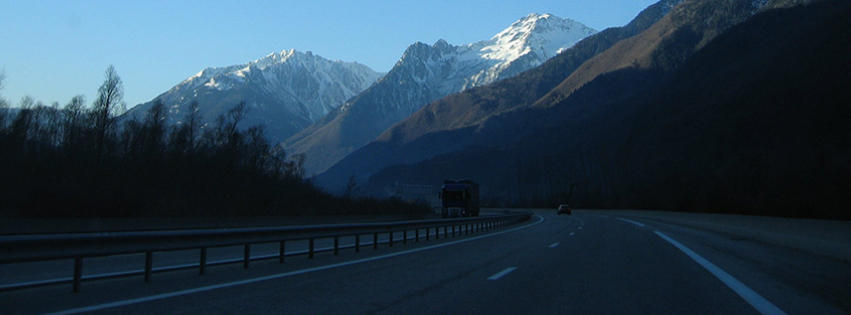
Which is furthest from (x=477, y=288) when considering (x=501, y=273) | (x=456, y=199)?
(x=456, y=199)

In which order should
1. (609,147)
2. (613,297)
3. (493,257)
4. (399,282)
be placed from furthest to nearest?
(609,147) → (493,257) → (399,282) → (613,297)

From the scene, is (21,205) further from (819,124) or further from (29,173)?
(819,124)

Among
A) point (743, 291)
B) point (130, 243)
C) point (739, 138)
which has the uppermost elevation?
point (739, 138)

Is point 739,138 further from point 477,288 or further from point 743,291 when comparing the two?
point 477,288

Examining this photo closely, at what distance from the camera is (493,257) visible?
50.3 ft

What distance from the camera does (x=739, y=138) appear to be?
Answer: 98.1m

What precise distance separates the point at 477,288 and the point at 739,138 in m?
98.8

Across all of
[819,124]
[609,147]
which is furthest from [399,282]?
[609,147]

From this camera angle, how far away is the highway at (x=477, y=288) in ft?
25.3

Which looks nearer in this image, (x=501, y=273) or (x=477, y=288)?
(x=477, y=288)

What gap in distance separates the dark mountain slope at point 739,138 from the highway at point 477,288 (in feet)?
63.9

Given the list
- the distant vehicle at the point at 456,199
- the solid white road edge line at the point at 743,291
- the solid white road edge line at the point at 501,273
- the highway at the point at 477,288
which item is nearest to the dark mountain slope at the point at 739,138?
the solid white road edge line at the point at 743,291

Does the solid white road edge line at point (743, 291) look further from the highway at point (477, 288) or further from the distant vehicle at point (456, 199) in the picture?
the distant vehicle at point (456, 199)

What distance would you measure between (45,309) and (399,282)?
4710mm
